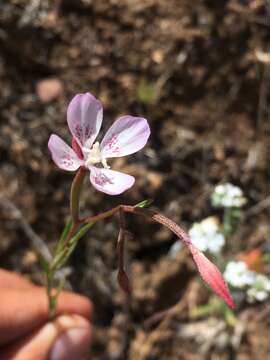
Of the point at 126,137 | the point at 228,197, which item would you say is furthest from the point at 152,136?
the point at 126,137

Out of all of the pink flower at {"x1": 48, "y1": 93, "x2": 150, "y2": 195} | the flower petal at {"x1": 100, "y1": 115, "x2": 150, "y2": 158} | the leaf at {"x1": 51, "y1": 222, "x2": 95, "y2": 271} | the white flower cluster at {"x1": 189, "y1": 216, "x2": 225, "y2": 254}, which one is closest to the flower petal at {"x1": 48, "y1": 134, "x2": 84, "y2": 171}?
the pink flower at {"x1": 48, "y1": 93, "x2": 150, "y2": 195}

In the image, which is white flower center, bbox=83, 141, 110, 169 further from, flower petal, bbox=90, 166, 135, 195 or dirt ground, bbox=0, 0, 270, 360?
dirt ground, bbox=0, 0, 270, 360

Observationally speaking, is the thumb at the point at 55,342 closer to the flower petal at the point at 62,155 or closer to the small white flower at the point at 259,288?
the small white flower at the point at 259,288

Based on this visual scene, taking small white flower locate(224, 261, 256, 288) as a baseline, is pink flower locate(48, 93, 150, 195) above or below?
above

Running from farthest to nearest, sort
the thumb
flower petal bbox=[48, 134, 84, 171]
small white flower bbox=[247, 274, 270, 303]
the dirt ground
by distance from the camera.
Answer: the dirt ground < small white flower bbox=[247, 274, 270, 303] < the thumb < flower petal bbox=[48, 134, 84, 171]

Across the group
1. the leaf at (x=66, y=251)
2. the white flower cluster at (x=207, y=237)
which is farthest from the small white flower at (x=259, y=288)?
the leaf at (x=66, y=251)

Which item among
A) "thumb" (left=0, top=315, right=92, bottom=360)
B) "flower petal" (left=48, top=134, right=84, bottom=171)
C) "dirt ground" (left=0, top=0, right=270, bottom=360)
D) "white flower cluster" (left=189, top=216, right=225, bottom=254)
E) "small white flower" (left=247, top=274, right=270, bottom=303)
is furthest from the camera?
"dirt ground" (left=0, top=0, right=270, bottom=360)
